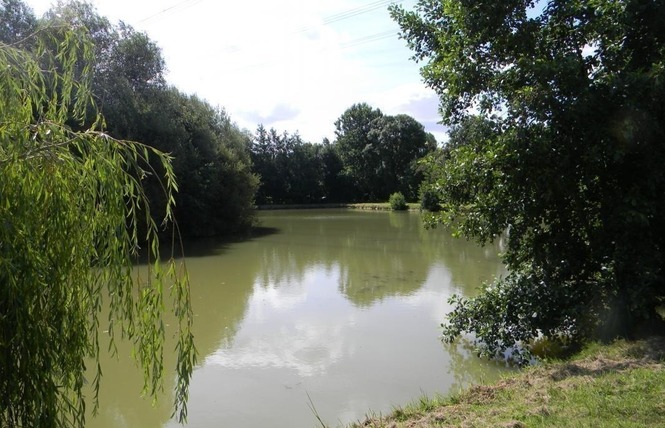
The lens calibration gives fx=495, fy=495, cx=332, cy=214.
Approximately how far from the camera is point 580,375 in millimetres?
4520

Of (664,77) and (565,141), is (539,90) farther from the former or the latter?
(664,77)

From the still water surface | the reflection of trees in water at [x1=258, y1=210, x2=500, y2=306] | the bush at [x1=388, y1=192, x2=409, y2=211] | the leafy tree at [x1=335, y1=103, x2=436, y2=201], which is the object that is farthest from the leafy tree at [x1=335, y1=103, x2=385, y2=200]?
the still water surface

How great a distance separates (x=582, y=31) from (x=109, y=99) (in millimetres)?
17576

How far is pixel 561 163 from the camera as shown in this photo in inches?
232

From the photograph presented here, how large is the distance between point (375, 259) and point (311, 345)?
902cm

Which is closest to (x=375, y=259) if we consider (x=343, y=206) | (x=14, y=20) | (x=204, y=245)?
(x=204, y=245)

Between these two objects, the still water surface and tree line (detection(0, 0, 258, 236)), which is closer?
the still water surface

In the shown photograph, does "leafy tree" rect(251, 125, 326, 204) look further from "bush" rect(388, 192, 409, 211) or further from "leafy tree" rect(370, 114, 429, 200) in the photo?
"bush" rect(388, 192, 409, 211)

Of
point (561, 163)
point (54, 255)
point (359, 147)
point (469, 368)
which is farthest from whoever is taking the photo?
point (359, 147)

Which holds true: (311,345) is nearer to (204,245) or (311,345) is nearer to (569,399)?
(569,399)

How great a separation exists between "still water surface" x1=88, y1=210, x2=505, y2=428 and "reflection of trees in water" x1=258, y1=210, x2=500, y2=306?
0.19 feet

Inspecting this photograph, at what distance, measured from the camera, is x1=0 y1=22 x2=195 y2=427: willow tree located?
240cm

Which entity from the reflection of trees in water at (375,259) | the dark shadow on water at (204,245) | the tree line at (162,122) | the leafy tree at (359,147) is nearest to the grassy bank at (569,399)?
the reflection of trees in water at (375,259)

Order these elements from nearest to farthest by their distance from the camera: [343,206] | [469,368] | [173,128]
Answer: [469,368]
[173,128]
[343,206]
